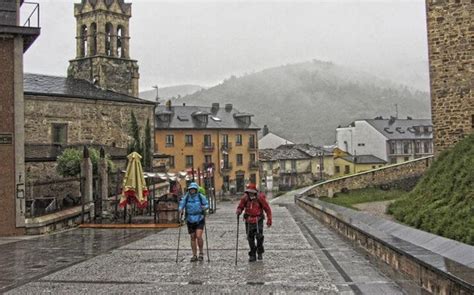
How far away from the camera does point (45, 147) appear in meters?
37.5

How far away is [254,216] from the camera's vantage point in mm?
10859

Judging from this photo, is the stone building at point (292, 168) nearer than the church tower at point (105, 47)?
No

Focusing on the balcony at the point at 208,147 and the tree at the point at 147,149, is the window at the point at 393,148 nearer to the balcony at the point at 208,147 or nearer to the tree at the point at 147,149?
the balcony at the point at 208,147

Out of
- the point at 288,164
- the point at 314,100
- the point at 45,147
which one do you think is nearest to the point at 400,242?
the point at 45,147

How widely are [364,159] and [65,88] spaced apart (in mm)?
49874

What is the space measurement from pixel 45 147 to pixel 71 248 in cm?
2601

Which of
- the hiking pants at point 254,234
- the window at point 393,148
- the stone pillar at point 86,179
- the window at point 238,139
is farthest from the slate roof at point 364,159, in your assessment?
the hiking pants at point 254,234

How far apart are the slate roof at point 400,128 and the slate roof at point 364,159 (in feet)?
12.6

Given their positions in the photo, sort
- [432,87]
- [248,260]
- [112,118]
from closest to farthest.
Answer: [248,260], [432,87], [112,118]

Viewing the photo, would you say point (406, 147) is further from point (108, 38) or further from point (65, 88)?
point (65, 88)

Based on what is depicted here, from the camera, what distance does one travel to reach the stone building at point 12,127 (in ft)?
53.0

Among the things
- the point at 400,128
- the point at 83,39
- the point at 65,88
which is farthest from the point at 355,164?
the point at 65,88

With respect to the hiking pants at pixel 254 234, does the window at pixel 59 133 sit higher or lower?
higher

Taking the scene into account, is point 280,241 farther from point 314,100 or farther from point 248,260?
point 314,100
